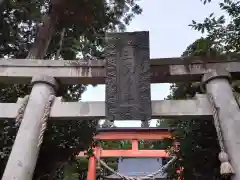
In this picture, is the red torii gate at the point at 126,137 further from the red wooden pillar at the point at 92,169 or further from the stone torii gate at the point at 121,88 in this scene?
the stone torii gate at the point at 121,88

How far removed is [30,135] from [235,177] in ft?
7.80

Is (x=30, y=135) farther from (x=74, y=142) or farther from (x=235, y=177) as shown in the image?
(x=235, y=177)

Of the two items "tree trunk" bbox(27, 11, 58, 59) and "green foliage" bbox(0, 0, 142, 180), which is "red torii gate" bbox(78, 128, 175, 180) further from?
"tree trunk" bbox(27, 11, 58, 59)

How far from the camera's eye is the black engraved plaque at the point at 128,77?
3.96 meters

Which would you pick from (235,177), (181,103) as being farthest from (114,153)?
(235,177)

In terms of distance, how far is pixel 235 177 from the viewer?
10.6 ft

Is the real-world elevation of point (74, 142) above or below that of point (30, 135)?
above

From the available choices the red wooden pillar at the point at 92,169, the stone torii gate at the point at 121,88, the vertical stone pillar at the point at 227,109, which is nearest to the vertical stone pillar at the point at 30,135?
the stone torii gate at the point at 121,88

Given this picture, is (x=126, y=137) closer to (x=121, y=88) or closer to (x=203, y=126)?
(x=203, y=126)

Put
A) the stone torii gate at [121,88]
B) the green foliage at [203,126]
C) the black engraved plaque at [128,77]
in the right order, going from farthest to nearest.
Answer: the green foliage at [203,126], the black engraved plaque at [128,77], the stone torii gate at [121,88]

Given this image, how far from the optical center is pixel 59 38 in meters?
7.13

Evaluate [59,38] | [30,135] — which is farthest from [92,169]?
[30,135]

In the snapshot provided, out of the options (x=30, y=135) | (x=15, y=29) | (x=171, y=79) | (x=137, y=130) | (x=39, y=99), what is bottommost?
(x=30, y=135)

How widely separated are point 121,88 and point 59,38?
3529 millimetres
